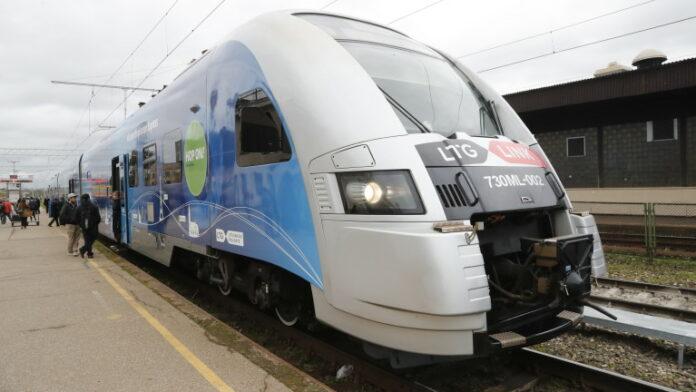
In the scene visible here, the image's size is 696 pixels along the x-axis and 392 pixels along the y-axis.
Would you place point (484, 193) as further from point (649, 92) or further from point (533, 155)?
point (649, 92)

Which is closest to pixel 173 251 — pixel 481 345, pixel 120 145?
pixel 120 145

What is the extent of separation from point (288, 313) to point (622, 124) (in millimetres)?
14391

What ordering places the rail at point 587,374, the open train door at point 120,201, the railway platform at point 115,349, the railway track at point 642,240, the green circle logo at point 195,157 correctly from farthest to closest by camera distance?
1. the railway track at point 642,240
2. the open train door at point 120,201
3. the green circle logo at point 195,157
4. the railway platform at point 115,349
5. the rail at point 587,374

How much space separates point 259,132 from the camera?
416 cm

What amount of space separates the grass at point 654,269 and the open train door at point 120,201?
30.4 ft

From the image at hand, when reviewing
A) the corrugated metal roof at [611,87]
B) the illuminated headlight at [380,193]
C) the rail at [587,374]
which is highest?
the corrugated metal roof at [611,87]

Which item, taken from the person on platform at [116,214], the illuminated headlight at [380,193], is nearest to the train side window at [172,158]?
the illuminated headlight at [380,193]

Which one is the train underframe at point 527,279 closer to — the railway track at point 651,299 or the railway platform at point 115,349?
the railway platform at point 115,349

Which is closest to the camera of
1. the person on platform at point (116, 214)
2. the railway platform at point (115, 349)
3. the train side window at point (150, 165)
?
the railway platform at point (115, 349)

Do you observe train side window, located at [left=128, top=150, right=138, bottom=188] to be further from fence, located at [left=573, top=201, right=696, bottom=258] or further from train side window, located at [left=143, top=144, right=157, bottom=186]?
fence, located at [left=573, top=201, right=696, bottom=258]

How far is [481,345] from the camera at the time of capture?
2.95 m

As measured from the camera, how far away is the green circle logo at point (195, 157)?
5402mm

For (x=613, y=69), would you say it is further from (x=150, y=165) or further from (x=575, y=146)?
(x=150, y=165)

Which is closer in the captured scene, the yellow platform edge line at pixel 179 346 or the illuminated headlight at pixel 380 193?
the illuminated headlight at pixel 380 193
